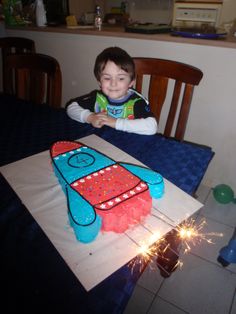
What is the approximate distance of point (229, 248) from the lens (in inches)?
44.3

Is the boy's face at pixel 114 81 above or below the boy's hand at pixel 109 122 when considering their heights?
above

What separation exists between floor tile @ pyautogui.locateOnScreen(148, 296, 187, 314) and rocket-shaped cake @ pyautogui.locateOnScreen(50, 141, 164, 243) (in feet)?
2.48

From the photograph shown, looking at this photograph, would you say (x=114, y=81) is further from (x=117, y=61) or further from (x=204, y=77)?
(x=204, y=77)

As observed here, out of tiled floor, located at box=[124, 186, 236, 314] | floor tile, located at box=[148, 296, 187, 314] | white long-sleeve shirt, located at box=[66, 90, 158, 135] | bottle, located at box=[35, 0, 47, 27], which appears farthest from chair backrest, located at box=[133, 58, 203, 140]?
bottle, located at box=[35, 0, 47, 27]

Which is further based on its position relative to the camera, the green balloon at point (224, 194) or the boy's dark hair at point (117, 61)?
the green balloon at point (224, 194)

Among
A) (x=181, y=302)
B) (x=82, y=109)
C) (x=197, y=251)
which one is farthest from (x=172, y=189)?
(x=197, y=251)

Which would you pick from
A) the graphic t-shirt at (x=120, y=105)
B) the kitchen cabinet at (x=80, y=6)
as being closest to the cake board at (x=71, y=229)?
the graphic t-shirt at (x=120, y=105)

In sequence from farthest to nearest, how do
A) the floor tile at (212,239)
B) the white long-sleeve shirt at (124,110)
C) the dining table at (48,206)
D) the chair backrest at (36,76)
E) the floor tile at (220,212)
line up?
the floor tile at (220,212), the floor tile at (212,239), the chair backrest at (36,76), the white long-sleeve shirt at (124,110), the dining table at (48,206)

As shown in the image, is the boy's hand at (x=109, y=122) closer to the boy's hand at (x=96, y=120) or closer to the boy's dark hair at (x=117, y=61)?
the boy's hand at (x=96, y=120)

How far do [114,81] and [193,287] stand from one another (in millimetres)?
978

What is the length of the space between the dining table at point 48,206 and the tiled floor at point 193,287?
0.56 meters

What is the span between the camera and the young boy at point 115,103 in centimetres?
85

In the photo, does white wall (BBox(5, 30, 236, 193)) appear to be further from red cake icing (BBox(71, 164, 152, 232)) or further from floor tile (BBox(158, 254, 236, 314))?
red cake icing (BBox(71, 164, 152, 232))

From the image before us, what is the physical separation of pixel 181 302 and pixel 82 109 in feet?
3.06
